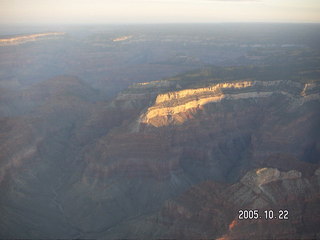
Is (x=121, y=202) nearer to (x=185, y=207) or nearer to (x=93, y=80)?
(x=185, y=207)

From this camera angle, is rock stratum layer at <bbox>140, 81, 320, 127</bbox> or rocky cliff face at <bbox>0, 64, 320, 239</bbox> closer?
rocky cliff face at <bbox>0, 64, 320, 239</bbox>

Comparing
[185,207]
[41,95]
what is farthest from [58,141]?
[185,207]

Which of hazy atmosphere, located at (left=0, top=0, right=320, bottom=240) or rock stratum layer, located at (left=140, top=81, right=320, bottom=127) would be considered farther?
rock stratum layer, located at (left=140, top=81, right=320, bottom=127)

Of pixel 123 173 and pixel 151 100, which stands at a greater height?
pixel 151 100

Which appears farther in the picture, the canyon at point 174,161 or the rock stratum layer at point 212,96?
the rock stratum layer at point 212,96

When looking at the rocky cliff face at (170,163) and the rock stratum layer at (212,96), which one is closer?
the rocky cliff face at (170,163)

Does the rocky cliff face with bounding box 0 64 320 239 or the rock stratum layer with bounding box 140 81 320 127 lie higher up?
the rock stratum layer with bounding box 140 81 320 127

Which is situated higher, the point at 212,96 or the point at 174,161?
the point at 212,96

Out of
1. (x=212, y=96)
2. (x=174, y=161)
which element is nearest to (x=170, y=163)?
(x=174, y=161)

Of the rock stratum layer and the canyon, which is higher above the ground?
the rock stratum layer

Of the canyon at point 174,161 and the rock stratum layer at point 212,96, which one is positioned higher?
the rock stratum layer at point 212,96

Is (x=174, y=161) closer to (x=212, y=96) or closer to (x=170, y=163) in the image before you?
(x=170, y=163)
